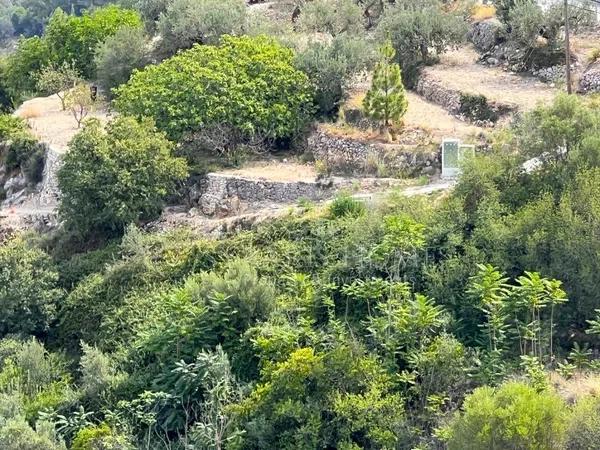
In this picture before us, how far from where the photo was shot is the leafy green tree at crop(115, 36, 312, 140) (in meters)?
33.2

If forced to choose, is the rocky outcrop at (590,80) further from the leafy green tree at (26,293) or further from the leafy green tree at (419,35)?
the leafy green tree at (26,293)

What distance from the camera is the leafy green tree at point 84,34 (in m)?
47.9

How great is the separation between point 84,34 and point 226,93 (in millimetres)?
17828

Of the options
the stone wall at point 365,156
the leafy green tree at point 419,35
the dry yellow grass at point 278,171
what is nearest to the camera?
the stone wall at point 365,156

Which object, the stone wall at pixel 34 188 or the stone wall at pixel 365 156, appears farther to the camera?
the stone wall at pixel 34 188

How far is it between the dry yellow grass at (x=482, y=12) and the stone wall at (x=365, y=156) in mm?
11729

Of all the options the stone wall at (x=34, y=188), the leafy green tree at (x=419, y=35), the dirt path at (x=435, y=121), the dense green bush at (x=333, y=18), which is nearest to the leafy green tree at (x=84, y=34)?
the dense green bush at (x=333, y=18)

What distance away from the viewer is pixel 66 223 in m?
32.0

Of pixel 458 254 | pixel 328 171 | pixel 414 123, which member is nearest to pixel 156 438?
pixel 458 254

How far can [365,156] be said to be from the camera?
107ft

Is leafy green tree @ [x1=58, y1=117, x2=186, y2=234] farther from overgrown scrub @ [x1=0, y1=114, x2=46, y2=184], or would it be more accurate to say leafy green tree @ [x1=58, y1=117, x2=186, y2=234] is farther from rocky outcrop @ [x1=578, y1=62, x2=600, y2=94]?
rocky outcrop @ [x1=578, y1=62, x2=600, y2=94]

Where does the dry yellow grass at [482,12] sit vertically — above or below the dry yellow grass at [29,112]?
above

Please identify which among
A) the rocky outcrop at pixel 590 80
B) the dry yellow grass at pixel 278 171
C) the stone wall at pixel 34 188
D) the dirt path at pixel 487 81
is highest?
the rocky outcrop at pixel 590 80

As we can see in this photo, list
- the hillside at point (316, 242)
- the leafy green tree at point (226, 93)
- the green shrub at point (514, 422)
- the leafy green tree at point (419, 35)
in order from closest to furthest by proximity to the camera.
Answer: the green shrub at point (514, 422)
the hillside at point (316, 242)
the leafy green tree at point (226, 93)
the leafy green tree at point (419, 35)
